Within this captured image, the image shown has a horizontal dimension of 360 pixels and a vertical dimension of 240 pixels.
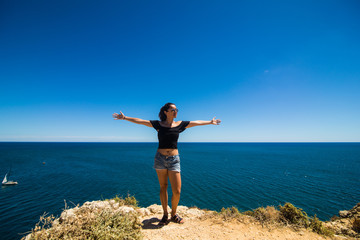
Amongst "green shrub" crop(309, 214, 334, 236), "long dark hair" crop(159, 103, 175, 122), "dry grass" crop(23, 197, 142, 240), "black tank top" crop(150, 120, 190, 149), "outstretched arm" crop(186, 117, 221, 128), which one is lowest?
"green shrub" crop(309, 214, 334, 236)

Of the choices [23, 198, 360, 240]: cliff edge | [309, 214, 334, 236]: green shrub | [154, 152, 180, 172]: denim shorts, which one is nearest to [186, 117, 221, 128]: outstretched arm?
[154, 152, 180, 172]: denim shorts

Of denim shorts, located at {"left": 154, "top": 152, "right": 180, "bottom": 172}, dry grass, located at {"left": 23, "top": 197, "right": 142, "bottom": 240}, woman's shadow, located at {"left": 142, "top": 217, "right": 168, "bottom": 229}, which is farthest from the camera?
woman's shadow, located at {"left": 142, "top": 217, "right": 168, "bottom": 229}

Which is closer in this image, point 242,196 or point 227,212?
point 227,212

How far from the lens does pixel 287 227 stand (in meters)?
4.37

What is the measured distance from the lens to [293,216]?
→ 4785 millimetres

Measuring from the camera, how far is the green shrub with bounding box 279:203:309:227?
181 inches

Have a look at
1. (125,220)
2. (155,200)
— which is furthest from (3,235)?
(125,220)

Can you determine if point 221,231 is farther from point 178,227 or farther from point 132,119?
point 132,119

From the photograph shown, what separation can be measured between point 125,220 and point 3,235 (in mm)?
16722

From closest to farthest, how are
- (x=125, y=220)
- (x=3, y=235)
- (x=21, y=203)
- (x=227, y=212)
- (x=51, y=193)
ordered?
(x=125, y=220) → (x=227, y=212) → (x=3, y=235) → (x=21, y=203) → (x=51, y=193)

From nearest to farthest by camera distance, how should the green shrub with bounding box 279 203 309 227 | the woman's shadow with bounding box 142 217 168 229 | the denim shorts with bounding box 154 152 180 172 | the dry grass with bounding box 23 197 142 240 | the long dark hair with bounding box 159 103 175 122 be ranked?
the dry grass with bounding box 23 197 142 240
the denim shorts with bounding box 154 152 180 172
the long dark hair with bounding box 159 103 175 122
the woman's shadow with bounding box 142 217 168 229
the green shrub with bounding box 279 203 309 227

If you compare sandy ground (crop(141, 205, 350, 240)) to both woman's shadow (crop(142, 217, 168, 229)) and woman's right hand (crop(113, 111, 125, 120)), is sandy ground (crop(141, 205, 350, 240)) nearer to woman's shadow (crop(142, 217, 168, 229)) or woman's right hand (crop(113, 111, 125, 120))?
woman's shadow (crop(142, 217, 168, 229))

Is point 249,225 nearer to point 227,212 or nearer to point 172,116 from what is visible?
point 227,212

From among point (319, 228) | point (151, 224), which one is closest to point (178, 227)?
point (151, 224)
